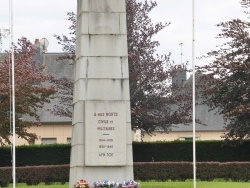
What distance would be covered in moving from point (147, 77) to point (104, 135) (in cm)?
2012

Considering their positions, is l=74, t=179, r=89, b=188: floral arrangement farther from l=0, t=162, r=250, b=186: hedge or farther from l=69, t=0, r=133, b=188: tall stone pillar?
l=0, t=162, r=250, b=186: hedge

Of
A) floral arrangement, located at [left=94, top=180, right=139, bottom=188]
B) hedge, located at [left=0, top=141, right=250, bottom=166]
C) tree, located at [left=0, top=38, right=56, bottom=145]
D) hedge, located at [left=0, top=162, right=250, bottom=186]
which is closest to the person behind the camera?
floral arrangement, located at [left=94, top=180, right=139, bottom=188]

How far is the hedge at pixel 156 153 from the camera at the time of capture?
137ft

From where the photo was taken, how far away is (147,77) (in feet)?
147

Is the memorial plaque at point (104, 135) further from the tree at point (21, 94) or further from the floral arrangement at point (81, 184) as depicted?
the tree at point (21, 94)

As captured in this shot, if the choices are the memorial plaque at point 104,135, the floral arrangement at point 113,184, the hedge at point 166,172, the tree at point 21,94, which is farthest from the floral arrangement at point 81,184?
the tree at point 21,94

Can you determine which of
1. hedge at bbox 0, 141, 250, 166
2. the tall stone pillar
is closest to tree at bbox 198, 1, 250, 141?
hedge at bbox 0, 141, 250, 166

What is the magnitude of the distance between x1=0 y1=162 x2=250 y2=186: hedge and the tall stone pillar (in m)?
10.3

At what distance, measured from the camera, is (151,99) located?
44781mm

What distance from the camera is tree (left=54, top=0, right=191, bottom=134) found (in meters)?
44.5

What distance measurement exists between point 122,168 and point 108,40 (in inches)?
143

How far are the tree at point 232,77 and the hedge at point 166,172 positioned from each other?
3.93 meters

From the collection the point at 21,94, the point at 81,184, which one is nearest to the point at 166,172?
the point at 21,94

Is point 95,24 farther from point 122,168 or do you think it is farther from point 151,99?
point 151,99
